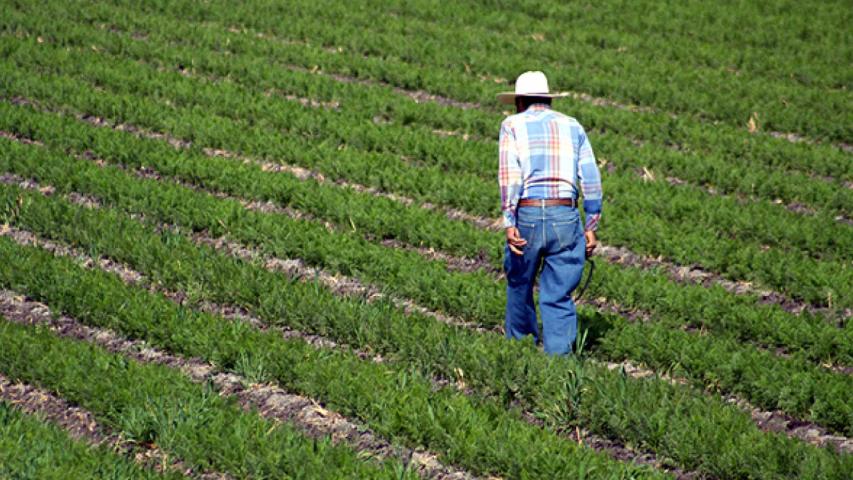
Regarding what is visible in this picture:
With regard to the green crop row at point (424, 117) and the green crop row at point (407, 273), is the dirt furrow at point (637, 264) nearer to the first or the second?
the green crop row at point (407, 273)

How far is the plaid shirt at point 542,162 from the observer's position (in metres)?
8.09

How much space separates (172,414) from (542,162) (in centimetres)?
278

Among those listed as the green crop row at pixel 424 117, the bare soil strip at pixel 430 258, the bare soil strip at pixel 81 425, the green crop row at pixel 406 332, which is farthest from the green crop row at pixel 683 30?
the bare soil strip at pixel 81 425

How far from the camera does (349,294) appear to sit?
31.6 feet

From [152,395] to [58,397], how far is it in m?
0.74

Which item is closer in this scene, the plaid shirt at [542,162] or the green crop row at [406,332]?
the green crop row at [406,332]

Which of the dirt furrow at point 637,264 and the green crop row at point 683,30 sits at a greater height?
the green crop row at point 683,30

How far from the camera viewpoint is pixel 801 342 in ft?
28.6

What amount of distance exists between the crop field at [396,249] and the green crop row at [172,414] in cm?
2

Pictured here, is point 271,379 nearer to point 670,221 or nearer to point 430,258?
point 430,258

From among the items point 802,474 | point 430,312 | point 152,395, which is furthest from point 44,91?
point 802,474

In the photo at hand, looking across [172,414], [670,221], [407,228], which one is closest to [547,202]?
[172,414]

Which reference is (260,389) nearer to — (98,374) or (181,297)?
(98,374)

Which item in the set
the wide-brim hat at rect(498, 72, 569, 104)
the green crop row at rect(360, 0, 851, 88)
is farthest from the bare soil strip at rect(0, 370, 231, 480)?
the green crop row at rect(360, 0, 851, 88)
